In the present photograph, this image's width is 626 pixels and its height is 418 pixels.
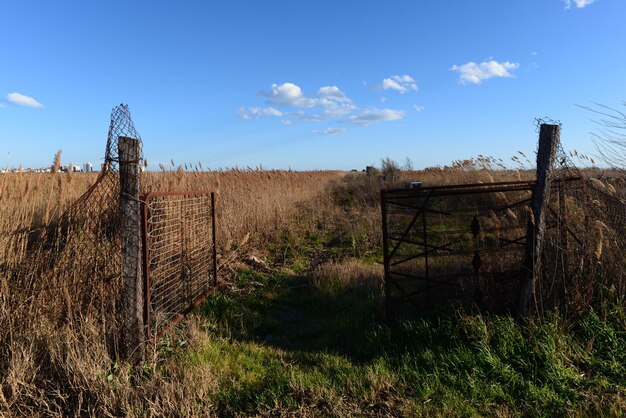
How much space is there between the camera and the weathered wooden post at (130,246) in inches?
146

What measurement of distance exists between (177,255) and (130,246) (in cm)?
171

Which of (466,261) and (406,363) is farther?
(466,261)

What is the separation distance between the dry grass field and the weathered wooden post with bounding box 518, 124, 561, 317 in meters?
0.31

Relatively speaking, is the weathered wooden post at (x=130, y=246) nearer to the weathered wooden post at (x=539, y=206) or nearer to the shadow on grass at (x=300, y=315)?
the shadow on grass at (x=300, y=315)

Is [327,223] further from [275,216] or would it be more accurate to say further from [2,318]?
[2,318]

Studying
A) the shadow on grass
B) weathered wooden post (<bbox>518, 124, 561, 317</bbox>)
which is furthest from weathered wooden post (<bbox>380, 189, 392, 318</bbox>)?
weathered wooden post (<bbox>518, 124, 561, 317</bbox>)

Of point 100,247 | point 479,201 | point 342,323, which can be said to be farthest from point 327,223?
point 100,247

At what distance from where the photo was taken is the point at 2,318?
148 inches

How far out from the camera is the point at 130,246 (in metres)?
3.72

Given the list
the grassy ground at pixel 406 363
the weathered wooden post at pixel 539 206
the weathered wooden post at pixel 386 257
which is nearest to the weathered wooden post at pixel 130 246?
the grassy ground at pixel 406 363

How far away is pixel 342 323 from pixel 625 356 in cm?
270

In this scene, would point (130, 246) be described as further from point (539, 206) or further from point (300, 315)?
point (539, 206)

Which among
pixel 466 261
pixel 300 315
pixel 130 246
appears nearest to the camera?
pixel 130 246

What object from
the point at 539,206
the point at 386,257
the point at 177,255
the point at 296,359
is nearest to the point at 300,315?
the point at 296,359
